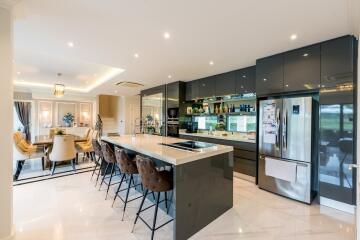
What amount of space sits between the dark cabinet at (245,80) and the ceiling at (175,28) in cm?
21

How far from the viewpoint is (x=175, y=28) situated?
7.93 ft

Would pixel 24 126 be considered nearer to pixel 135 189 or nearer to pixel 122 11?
pixel 135 189

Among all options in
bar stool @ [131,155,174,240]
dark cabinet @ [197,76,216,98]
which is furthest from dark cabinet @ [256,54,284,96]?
bar stool @ [131,155,174,240]

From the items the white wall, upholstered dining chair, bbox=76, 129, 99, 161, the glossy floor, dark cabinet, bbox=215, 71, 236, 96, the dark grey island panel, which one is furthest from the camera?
upholstered dining chair, bbox=76, 129, 99, 161

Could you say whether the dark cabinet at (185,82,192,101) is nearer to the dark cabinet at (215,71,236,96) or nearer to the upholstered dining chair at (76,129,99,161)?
the dark cabinet at (215,71,236,96)

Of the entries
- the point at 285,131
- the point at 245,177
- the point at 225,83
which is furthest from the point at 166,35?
the point at 245,177

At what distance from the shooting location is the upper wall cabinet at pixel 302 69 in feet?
9.24

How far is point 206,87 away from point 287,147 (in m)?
2.71

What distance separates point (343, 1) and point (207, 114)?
387cm

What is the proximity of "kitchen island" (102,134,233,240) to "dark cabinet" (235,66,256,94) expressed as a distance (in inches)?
79.4

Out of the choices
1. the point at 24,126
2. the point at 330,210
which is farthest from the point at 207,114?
the point at 24,126

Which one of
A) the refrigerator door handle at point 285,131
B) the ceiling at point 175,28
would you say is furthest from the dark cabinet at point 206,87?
the refrigerator door handle at point 285,131

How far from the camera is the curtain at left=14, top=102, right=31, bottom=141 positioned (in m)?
7.46

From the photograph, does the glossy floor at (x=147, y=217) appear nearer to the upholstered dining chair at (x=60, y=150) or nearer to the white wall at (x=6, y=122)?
the white wall at (x=6, y=122)
